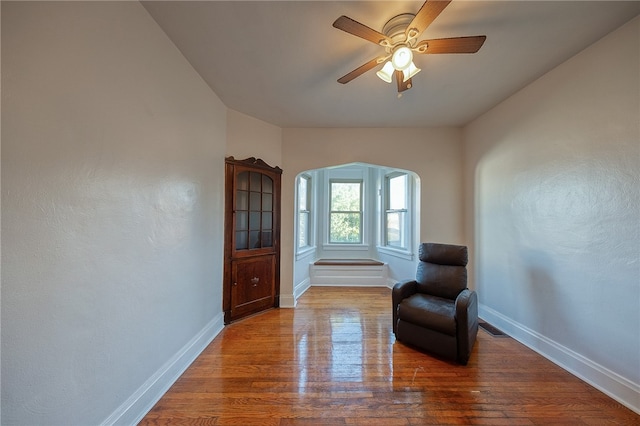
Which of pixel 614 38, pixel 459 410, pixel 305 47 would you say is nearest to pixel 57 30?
pixel 305 47

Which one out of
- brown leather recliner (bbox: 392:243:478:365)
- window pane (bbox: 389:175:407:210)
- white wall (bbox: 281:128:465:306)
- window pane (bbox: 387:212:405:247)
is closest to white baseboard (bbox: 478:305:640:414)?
brown leather recliner (bbox: 392:243:478:365)

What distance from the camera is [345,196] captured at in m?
5.24

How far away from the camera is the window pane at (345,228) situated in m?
5.21

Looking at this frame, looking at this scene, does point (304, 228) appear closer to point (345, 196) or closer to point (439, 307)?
point (345, 196)

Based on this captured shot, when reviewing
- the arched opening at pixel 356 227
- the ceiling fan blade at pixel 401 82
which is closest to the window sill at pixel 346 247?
the arched opening at pixel 356 227

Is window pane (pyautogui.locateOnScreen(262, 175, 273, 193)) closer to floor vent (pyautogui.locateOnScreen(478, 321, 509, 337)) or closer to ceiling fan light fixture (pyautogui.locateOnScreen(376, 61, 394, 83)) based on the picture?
ceiling fan light fixture (pyautogui.locateOnScreen(376, 61, 394, 83))

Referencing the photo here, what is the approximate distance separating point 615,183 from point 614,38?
1069 millimetres

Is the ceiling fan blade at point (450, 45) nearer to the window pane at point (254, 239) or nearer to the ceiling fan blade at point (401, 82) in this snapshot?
the ceiling fan blade at point (401, 82)

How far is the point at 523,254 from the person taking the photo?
254 centimetres

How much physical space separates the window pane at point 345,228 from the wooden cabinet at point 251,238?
6.31 feet

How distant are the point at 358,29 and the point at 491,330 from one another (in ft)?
10.9

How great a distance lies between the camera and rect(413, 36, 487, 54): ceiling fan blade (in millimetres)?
1496

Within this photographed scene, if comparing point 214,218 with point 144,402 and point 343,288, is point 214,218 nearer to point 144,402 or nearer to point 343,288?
point 144,402

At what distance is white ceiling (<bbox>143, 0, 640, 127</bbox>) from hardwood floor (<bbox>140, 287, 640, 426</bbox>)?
8.73ft
